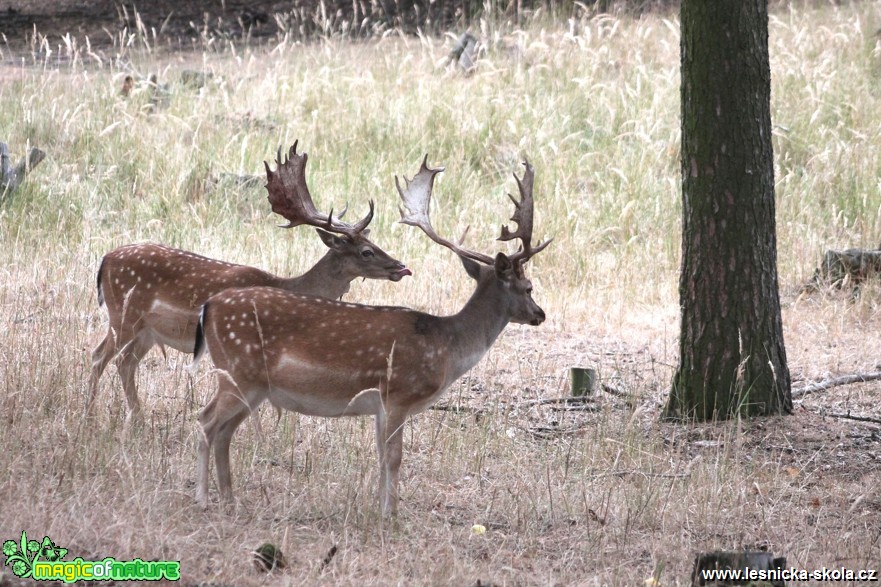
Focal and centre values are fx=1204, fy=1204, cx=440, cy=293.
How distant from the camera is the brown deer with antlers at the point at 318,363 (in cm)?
535

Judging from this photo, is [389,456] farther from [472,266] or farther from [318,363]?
[472,266]

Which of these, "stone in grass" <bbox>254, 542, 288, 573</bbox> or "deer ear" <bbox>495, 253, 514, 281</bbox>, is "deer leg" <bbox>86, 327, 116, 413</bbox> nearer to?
"deer ear" <bbox>495, 253, 514, 281</bbox>

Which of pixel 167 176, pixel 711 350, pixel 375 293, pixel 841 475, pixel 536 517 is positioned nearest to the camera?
pixel 536 517

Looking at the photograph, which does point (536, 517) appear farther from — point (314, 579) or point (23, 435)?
point (23, 435)

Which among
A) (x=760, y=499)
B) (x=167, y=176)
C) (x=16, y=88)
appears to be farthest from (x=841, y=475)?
(x=16, y=88)

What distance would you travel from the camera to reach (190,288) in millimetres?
6641

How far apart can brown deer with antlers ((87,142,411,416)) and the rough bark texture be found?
1.73 m

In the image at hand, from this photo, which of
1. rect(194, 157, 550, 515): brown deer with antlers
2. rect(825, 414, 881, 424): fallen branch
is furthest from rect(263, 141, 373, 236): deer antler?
rect(825, 414, 881, 424): fallen branch

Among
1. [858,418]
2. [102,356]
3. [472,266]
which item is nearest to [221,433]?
[472,266]

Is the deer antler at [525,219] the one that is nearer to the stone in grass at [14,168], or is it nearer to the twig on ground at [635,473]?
the twig on ground at [635,473]

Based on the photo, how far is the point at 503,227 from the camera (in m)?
6.01

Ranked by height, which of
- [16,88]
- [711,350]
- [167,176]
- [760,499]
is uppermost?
[16,88]

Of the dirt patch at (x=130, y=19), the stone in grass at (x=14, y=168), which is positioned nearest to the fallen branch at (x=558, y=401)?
the stone in grass at (x=14, y=168)

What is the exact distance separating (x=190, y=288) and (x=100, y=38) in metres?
11.6
